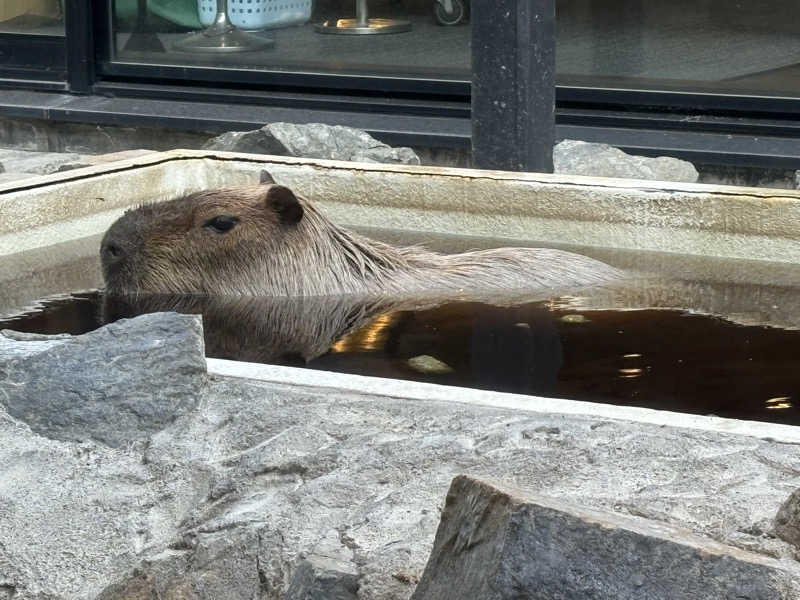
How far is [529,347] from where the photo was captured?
13.8ft

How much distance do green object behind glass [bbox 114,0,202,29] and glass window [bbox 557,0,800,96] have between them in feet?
7.04

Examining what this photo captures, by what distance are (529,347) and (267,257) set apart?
47.0 inches

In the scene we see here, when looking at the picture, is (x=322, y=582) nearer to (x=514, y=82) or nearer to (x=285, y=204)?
(x=285, y=204)

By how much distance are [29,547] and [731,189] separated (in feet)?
Result: 9.57

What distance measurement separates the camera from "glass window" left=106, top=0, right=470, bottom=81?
786 cm

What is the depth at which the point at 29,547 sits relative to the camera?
10.5 feet

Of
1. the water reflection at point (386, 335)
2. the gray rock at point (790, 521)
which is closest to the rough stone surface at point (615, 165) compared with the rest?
the water reflection at point (386, 335)

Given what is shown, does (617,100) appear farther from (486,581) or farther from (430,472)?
(486,581)

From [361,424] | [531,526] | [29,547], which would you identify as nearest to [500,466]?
[361,424]

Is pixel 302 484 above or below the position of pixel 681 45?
below

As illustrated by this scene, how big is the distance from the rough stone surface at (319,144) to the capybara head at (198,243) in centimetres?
187

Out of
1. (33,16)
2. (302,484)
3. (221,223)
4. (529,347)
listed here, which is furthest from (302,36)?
(302,484)

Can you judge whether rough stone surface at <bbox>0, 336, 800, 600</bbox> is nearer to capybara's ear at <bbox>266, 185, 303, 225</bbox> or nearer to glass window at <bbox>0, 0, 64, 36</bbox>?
capybara's ear at <bbox>266, 185, 303, 225</bbox>

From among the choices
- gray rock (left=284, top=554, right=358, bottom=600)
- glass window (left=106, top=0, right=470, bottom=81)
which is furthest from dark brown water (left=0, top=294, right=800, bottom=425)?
glass window (left=106, top=0, right=470, bottom=81)
